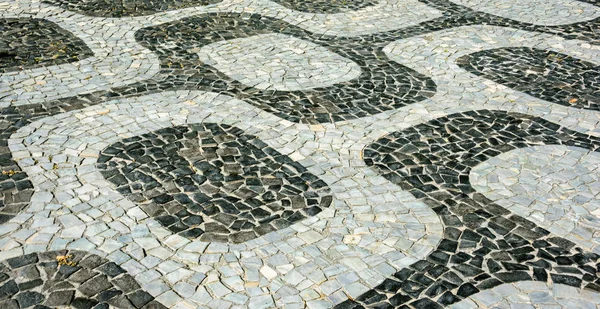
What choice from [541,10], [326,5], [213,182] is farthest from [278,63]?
[541,10]

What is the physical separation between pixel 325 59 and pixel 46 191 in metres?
5.16

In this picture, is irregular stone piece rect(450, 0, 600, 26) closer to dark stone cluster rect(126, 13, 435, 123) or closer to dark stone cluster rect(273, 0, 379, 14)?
dark stone cluster rect(273, 0, 379, 14)

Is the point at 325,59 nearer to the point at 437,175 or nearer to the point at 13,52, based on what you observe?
the point at 437,175

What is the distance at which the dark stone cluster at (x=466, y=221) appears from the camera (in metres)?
5.82

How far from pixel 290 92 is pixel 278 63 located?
1.14 m

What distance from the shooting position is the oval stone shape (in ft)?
32.2

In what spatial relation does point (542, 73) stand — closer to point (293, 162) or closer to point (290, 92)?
point (290, 92)

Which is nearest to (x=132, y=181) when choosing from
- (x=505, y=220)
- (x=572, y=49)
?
(x=505, y=220)

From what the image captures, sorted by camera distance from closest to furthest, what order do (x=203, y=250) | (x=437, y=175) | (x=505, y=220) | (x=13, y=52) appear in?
(x=203, y=250) → (x=505, y=220) → (x=437, y=175) → (x=13, y=52)

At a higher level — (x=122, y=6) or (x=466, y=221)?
(x=122, y=6)

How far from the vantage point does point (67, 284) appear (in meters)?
5.60

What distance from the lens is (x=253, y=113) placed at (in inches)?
346

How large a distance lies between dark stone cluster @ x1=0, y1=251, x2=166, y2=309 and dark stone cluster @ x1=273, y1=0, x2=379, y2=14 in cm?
831

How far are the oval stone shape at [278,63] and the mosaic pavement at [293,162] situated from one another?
0.05 meters
